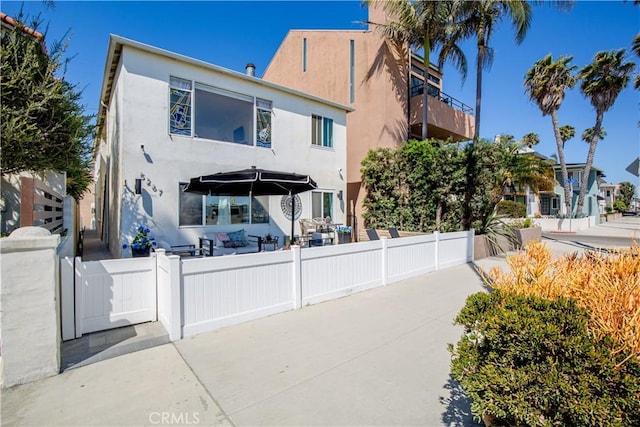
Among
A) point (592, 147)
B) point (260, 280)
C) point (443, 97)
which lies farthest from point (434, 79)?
point (260, 280)

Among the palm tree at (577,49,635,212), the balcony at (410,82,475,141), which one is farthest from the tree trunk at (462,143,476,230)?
the palm tree at (577,49,635,212)

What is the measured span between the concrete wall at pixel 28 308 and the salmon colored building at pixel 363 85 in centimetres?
1107

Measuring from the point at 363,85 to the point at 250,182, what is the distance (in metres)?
10.4

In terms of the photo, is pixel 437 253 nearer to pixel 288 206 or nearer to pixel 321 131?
pixel 288 206

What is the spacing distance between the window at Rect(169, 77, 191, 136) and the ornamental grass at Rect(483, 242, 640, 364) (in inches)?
355

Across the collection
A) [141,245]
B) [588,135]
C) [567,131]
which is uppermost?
[567,131]

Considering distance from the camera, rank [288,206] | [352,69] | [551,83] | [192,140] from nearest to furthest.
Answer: [192,140]
[288,206]
[352,69]
[551,83]

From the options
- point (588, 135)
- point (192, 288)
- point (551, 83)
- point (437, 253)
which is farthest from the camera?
point (588, 135)

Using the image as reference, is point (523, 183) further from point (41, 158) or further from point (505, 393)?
point (41, 158)

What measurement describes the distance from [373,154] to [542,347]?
41.1 feet

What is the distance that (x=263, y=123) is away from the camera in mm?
10906

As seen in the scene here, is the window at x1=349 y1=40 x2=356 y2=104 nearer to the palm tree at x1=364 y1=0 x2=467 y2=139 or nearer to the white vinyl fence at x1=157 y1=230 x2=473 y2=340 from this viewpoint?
the palm tree at x1=364 y1=0 x2=467 y2=139

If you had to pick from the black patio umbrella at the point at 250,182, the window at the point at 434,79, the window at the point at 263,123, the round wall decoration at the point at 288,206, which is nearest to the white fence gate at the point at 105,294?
the black patio umbrella at the point at 250,182

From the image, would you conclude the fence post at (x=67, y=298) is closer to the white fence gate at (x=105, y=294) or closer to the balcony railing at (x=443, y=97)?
the white fence gate at (x=105, y=294)
